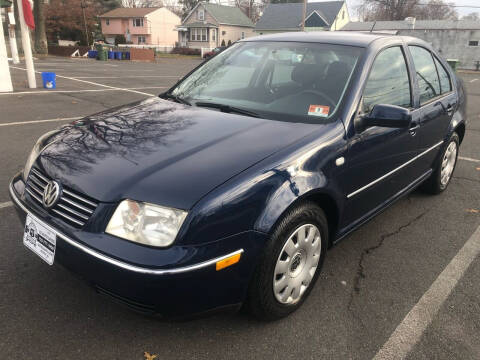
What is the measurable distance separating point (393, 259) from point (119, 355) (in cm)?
218

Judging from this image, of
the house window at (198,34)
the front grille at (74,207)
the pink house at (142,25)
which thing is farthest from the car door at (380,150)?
the pink house at (142,25)

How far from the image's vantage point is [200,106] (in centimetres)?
293

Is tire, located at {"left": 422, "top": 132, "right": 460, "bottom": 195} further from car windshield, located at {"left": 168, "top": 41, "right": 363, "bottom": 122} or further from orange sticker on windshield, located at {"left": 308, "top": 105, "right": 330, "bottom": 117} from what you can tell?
orange sticker on windshield, located at {"left": 308, "top": 105, "right": 330, "bottom": 117}

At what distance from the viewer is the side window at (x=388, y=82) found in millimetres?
2820

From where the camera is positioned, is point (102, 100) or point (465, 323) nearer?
point (465, 323)

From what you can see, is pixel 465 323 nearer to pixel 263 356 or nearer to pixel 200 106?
pixel 263 356

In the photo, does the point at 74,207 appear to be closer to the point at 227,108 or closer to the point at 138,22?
the point at 227,108

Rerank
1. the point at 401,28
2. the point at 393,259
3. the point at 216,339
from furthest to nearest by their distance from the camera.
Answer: the point at 401,28 → the point at 393,259 → the point at 216,339

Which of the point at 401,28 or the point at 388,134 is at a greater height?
the point at 401,28

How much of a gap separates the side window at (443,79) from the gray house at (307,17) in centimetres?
4936

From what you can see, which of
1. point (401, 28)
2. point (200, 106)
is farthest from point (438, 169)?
point (401, 28)

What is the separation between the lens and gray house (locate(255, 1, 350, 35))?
51.0 meters

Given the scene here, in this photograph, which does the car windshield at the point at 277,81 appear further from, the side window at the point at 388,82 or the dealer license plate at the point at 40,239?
the dealer license plate at the point at 40,239

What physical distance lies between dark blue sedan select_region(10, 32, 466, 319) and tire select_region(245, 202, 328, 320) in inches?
0.4
